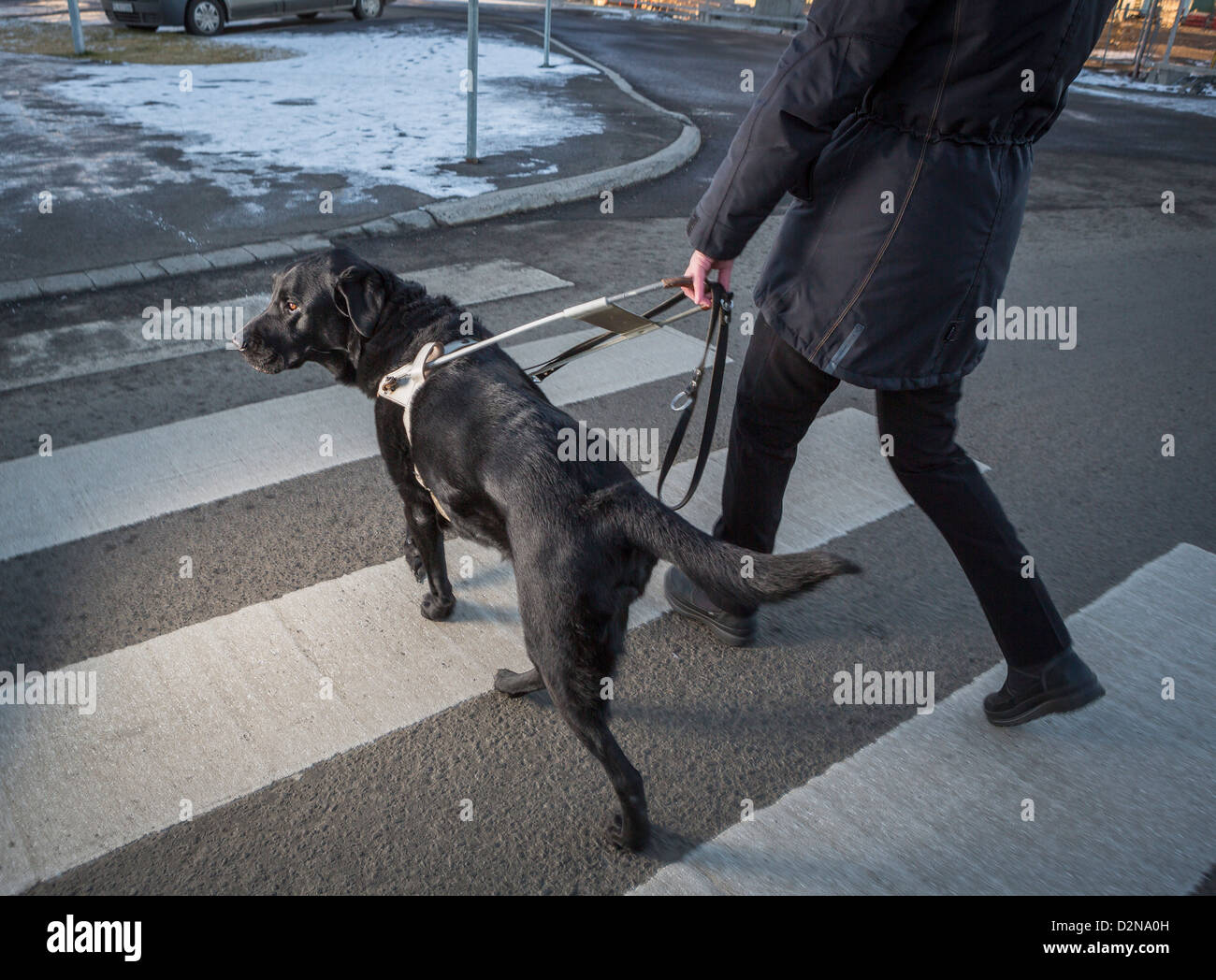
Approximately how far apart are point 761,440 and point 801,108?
0.98 metres

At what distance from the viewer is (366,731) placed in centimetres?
264

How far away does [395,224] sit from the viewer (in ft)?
22.1

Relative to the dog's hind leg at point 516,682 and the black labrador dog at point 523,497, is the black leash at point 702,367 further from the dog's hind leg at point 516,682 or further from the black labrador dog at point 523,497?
the dog's hind leg at point 516,682

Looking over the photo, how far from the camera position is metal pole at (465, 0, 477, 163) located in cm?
739

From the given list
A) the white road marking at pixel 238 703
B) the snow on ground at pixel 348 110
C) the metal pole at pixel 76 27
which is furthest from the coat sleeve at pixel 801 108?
the metal pole at pixel 76 27

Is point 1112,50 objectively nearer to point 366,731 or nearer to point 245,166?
point 245,166

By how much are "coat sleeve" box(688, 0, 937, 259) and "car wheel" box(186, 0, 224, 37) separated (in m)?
16.5

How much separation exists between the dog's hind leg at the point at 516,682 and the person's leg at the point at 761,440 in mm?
691

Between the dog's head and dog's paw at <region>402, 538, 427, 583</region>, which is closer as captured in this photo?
the dog's head

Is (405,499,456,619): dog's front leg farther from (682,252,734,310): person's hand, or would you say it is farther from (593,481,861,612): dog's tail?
(682,252,734,310): person's hand

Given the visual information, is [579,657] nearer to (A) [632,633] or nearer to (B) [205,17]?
(A) [632,633]

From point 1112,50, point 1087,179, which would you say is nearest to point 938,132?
point 1087,179

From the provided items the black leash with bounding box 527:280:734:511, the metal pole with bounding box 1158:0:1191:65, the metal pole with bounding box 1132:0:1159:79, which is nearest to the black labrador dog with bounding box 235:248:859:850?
the black leash with bounding box 527:280:734:511

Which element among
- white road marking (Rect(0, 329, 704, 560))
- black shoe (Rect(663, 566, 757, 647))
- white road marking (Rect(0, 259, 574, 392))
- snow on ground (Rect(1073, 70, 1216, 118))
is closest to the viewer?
black shoe (Rect(663, 566, 757, 647))
